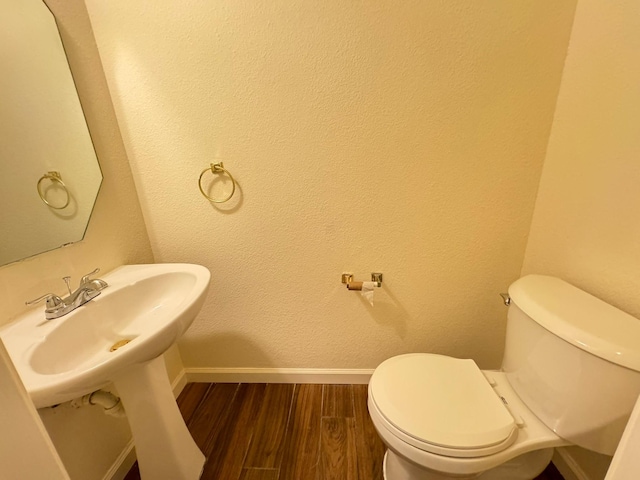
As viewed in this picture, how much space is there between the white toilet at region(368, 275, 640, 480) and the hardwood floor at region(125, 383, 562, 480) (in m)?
0.20

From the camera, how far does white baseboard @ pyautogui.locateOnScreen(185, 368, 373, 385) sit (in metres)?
1.42

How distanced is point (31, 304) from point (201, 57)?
98 cm

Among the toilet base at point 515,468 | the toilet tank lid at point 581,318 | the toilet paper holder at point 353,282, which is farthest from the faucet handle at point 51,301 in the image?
the toilet tank lid at point 581,318

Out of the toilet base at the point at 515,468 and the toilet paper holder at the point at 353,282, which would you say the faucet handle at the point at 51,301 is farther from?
the toilet base at the point at 515,468

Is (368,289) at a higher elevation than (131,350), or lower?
lower

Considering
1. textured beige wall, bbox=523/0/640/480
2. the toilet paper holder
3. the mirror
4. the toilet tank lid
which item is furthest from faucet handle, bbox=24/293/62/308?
textured beige wall, bbox=523/0/640/480

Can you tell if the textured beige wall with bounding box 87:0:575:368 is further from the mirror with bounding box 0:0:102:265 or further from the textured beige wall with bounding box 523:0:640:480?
the mirror with bounding box 0:0:102:265

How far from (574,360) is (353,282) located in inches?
28.9

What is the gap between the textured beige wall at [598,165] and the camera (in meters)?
0.77

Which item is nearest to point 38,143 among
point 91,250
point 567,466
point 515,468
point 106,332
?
point 91,250

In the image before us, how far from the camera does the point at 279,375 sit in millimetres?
1444

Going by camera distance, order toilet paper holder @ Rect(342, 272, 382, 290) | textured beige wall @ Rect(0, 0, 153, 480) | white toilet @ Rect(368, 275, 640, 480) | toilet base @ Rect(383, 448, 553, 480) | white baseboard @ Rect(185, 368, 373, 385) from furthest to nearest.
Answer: white baseboard @ Rect(185, 368, 373, 385), toilet paper holder @ Rect(342, 272, 382, 290), toilet base @ Rect(383, 448, 553, 480), textured beige wall @ Rect(0, 0, 153, 480), white toilet @ Rect(368, 275, 640, 480)

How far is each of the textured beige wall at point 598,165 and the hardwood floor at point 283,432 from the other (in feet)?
2.62

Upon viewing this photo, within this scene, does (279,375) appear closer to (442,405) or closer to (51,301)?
(442,405)
